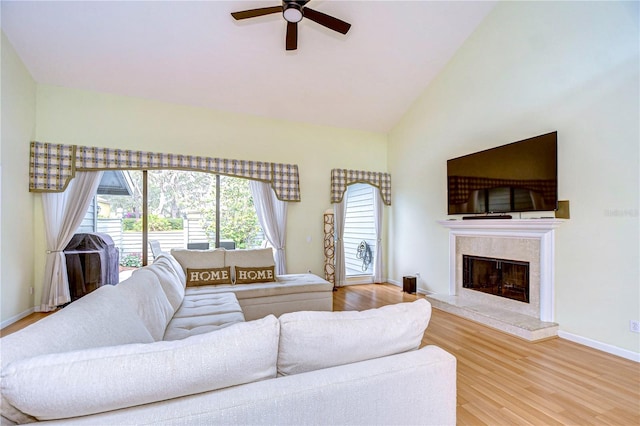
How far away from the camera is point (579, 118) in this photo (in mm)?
3197

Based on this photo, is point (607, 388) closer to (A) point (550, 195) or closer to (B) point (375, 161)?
(A) point (550, 195)

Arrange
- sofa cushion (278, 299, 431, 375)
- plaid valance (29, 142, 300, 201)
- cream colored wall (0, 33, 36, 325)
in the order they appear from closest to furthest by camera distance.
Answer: sofa cushion (278, 299, 431, 375), cream colored wall (0, 33, 36, 325), plaid valance (29, 142, 300, 201)

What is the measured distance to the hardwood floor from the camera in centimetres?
196

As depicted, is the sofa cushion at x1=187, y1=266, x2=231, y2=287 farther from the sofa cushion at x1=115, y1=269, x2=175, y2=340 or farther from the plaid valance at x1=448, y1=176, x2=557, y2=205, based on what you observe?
the plaid valance at x1=448, y1=176, x2=557, y2=205

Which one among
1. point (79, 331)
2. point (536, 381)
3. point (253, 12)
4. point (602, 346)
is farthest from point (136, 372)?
point (602, 346)

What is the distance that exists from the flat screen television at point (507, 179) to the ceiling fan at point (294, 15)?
8.19ft

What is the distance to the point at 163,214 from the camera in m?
4.85

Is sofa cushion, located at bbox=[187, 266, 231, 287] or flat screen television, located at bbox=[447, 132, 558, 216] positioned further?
sofa cushion, located at bbox=[187, 266, 231, 287]

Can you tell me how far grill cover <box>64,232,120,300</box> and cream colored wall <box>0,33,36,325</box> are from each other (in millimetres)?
429

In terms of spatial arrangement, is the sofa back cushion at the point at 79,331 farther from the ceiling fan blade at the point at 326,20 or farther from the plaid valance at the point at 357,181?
the plaid valance at the point at 357,181

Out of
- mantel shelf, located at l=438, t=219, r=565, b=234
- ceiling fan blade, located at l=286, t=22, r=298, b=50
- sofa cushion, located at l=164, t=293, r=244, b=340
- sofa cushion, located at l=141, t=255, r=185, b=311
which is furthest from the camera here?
mantel shelf, located at l=438, t=219, r=565, b=234

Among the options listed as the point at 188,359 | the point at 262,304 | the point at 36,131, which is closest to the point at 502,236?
the point at 262,304

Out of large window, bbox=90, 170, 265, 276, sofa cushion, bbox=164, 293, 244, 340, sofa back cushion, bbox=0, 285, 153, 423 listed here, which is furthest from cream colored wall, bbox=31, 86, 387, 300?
sofa back cushion, bbox=0, 285, 153, 423

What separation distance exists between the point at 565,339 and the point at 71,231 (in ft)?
20.5
